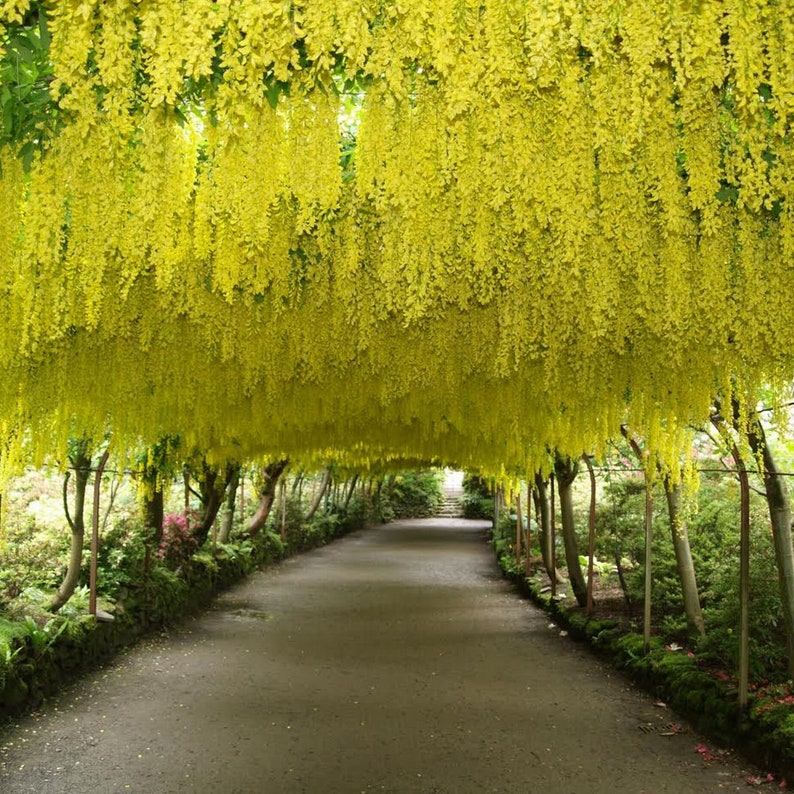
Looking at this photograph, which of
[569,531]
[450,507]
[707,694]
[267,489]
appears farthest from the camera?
[450,507]

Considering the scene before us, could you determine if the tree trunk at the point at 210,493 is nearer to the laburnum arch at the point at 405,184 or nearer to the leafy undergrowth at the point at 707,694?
the leafy undergrowth at the point at 707,694

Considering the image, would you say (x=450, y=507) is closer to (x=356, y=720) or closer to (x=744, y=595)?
(x=356, y=720)

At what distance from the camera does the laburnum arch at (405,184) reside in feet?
5.36

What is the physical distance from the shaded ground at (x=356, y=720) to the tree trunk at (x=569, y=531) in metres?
0.64

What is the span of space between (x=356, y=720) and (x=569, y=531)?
14.0ft

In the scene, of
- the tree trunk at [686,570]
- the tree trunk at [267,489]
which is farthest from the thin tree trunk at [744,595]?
the tree trunk at [267,489]

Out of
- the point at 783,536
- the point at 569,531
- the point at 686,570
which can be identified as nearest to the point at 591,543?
the point at 569,531

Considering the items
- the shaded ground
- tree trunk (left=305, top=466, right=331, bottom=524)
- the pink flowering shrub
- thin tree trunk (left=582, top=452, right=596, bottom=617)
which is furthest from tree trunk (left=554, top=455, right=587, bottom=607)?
tree trunk (left=305, top=466, right=331, bottom=524)

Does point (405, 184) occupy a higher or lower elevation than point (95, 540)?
higher

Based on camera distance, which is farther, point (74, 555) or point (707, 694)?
point (74, 555)

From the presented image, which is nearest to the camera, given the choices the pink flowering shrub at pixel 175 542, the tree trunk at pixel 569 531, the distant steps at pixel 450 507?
the tree trunk at pixel 569 531

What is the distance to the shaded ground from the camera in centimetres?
435

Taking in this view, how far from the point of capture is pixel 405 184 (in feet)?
6.79

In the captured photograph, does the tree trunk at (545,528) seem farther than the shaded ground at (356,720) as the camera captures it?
Yes
